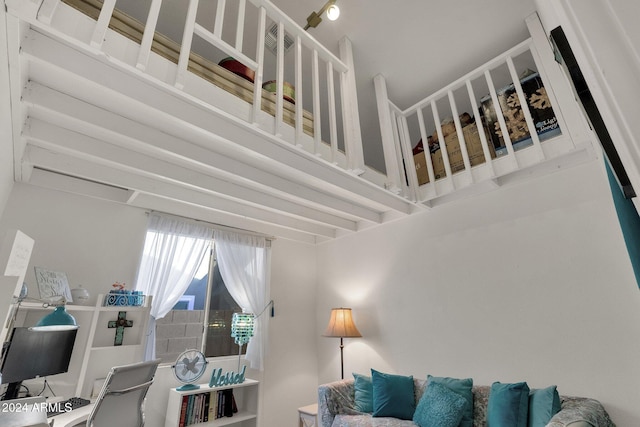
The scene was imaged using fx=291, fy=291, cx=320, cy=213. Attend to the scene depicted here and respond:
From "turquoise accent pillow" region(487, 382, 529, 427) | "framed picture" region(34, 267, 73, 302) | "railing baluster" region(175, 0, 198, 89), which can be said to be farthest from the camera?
"framed picture" region(34, 267, 73, 302)

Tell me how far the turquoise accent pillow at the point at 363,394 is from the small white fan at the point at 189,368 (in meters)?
1.55

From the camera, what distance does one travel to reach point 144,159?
2.28 meters

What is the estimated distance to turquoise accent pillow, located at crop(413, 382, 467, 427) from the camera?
223 cm

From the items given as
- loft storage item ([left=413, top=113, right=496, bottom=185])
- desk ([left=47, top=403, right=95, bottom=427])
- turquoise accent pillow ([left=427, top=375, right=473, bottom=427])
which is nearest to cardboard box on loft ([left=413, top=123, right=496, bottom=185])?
loft storage item ([left=413, top=113, right=496, bottom=185])

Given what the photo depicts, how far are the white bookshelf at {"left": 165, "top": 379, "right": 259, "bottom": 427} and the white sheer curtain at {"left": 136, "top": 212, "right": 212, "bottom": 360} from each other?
481 millimetres

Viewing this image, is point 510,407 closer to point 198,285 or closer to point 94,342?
point 198,285

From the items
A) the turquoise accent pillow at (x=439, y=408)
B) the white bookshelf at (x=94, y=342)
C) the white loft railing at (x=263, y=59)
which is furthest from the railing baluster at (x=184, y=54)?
the turquoise accent pillow at (x=439, y=408)

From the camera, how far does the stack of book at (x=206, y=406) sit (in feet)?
9.01

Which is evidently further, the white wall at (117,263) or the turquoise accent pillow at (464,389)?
the white wall at (117,263)

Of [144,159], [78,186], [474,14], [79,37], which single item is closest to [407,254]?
[474,14]

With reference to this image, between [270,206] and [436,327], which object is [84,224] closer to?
[270,206]

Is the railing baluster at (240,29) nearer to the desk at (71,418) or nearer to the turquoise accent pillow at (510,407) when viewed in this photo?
the desk at (71,418)

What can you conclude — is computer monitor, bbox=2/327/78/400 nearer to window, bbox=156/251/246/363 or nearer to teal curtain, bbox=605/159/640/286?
window, bbox=156/251/246/363

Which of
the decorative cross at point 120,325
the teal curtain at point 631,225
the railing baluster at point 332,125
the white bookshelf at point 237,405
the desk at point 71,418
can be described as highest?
the railing baluster at point 332,125
